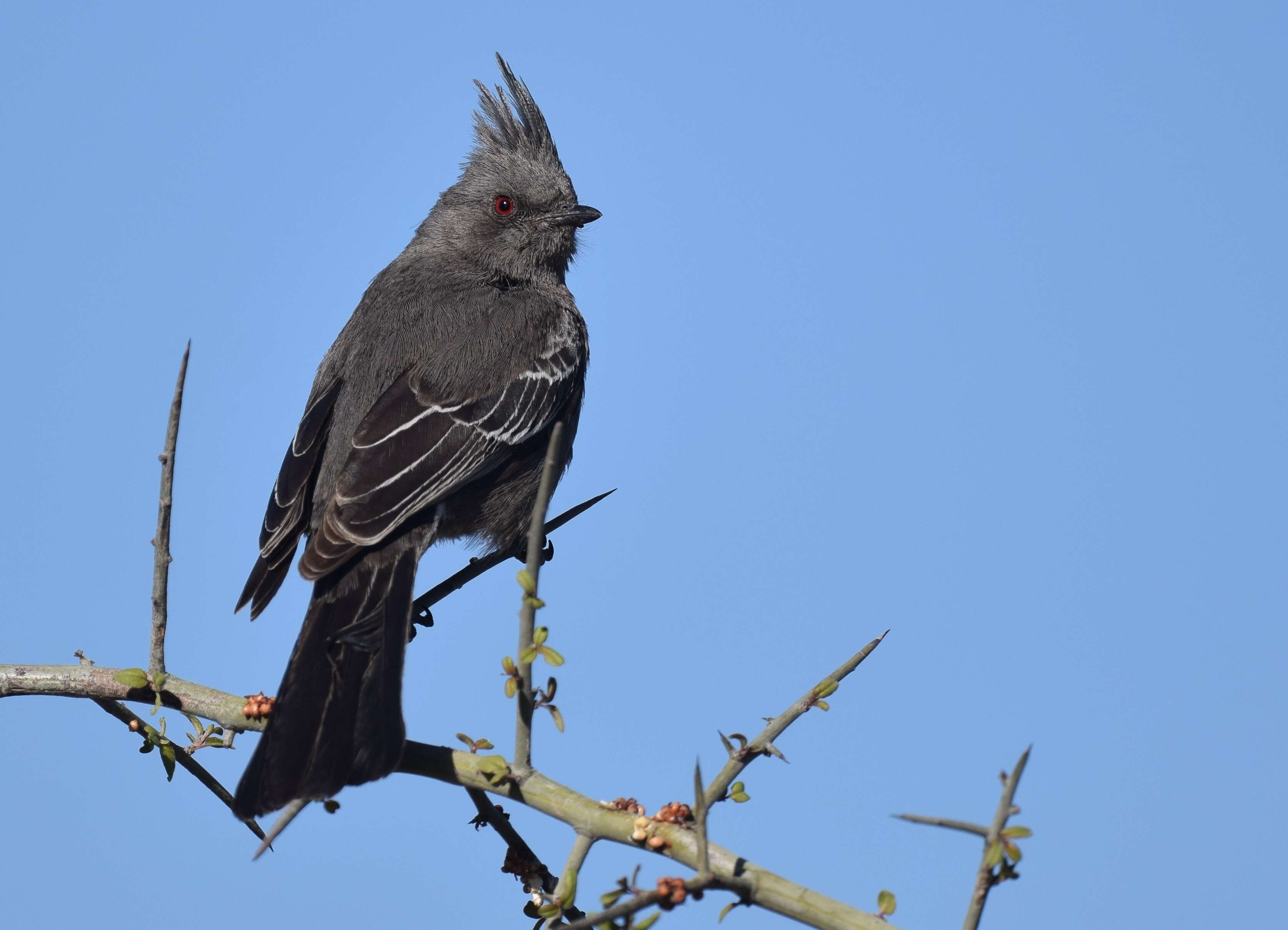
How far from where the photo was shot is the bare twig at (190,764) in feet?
11.1

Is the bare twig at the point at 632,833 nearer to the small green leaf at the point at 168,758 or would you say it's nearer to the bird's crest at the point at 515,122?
the small green leaf at the point at 168,758

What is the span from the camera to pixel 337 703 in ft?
12.3

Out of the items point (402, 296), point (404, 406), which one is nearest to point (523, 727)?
point (404, 406)

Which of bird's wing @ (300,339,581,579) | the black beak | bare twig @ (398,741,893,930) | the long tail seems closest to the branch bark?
bare twig @ (398,741,893,930)

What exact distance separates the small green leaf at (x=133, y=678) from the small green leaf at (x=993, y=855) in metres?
2.33

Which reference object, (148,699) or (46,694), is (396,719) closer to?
(148,699)

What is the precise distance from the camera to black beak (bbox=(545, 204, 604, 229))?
24.8 ft

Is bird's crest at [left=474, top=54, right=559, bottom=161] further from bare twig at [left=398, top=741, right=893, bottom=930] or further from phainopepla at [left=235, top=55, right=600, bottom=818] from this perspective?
bare twig at [left=398, top=741, right=893, bottom=930]

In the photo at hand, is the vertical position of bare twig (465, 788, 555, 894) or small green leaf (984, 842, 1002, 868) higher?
bare twig (465, 788, 555, 894)

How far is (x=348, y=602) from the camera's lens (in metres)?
4.78

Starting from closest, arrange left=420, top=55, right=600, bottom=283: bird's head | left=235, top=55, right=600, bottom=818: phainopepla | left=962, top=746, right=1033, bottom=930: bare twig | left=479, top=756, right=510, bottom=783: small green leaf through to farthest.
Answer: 1. left=962, top=746, right=1033, bottom=930: bare twig
2. left=479, top=756, right=510, bottom=783: small green leaf
3. left=235, top=55, right=600, bottom=818: phainopepla
4. left=420, top=55, right=600, bottom=283: bird's head

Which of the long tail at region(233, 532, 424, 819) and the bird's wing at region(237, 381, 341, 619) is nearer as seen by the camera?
the long tail at region(233, 532, 424, 819)

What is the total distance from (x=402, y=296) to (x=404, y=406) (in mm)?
1162

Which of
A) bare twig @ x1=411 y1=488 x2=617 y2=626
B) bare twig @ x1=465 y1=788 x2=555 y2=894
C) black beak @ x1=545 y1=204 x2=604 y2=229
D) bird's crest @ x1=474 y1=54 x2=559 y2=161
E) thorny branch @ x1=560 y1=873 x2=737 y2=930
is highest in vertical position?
bird's crest @ x1=474 y1=54 x2=559 y2=161
